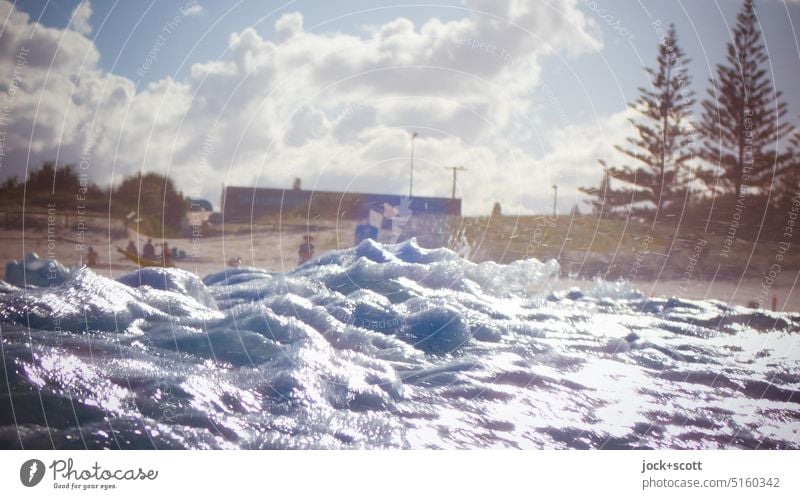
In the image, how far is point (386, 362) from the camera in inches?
102

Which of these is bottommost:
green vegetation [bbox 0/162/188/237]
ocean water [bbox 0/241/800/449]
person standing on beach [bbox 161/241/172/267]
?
ocean water [bbox 0/241/800/449]

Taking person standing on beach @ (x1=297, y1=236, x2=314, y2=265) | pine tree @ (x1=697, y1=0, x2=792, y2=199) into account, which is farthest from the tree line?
person standing on beach @ (x1=297, y1=236, x2=314, y2=265)

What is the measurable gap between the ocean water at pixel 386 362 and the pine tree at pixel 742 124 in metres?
0.62

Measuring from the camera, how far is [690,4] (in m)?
2.72

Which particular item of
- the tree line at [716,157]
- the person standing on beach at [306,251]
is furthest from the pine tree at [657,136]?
the person standing on beach at [306,251]

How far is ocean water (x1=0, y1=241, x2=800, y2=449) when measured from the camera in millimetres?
2363

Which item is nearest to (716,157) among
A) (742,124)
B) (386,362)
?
(742,124)

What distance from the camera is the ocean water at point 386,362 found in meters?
2.36

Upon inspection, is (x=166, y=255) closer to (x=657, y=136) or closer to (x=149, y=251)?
(x=149, y=251)

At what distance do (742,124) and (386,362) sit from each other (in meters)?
1.93

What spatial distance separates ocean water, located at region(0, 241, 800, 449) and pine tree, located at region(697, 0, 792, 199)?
62 cm

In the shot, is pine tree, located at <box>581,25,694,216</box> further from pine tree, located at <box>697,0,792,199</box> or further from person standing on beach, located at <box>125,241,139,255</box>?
person standing on beach, located at <box>125,241,139,255</box>

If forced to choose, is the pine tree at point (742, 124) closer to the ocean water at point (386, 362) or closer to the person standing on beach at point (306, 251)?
the ocean water at point (386, 362)
